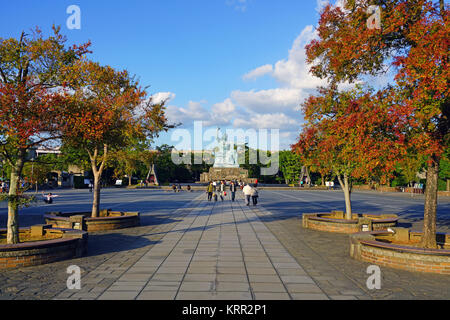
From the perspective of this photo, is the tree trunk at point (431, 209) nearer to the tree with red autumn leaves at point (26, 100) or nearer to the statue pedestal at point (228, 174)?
the tree with red autumn leaves at point (26, 100)

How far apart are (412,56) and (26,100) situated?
8.56m

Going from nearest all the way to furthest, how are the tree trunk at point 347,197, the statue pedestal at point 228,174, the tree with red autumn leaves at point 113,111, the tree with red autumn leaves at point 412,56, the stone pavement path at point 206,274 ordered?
the stone pavement path at point 206,274, the tree with red autumn leaves at point 412,56, the tree with red autumn leaves at point 113,111, the tree trunk at point 347,197, the statue pedestal at point 228,174

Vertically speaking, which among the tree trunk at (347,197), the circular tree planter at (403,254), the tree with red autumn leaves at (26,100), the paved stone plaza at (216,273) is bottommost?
the paved stone plaza at (216,273)

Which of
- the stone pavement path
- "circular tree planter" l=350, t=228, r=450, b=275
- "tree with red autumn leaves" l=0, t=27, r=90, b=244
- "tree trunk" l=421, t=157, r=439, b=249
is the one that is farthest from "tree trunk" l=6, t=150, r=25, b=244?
"tree trunk" l=421, t=157, r=439, b=249

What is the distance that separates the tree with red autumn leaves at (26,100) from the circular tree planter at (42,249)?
2.94 ft

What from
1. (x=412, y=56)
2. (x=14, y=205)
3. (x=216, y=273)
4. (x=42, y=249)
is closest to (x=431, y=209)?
(x=412, y=56)

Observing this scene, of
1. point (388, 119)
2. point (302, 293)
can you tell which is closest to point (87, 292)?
point (302, 293)

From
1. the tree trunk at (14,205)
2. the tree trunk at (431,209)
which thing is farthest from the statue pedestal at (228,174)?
the tree trunk at (14,205)

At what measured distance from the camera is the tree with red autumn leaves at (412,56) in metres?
7.02

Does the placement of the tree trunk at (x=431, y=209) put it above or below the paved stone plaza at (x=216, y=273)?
above

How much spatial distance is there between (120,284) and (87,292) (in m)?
0.64

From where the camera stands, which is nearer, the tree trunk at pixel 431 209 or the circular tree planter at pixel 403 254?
the circular tree planter at pixel 403 254
